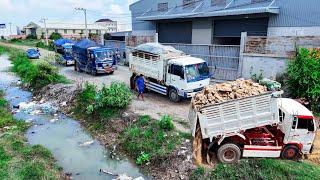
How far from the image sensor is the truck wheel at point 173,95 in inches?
623

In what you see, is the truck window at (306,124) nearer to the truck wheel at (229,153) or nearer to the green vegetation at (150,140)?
the truck wheel at (229,153)

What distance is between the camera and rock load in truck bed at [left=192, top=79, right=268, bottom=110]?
9.57m

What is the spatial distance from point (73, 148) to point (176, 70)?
6299mm

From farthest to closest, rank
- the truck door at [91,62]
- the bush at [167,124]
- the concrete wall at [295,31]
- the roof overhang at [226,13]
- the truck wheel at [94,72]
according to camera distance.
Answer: the truck wheel at [94,72] → the truck door at [91,62] → the roof overhang at [226,13] → the concrete wall at [295,31] → the bush at [167,124]

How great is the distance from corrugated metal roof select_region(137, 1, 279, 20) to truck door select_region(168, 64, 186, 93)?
910 cm

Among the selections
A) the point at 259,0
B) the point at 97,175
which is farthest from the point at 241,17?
the point at 97,175

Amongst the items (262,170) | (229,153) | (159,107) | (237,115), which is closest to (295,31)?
(159,107)

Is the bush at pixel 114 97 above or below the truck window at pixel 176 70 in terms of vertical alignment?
below

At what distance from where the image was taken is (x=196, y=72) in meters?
15.3

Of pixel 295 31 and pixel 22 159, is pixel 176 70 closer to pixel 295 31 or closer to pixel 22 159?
pixel 22 159

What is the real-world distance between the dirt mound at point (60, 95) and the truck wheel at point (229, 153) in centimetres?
1037

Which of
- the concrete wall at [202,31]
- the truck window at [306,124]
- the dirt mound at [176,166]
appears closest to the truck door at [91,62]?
the concrete wall at [202,31]

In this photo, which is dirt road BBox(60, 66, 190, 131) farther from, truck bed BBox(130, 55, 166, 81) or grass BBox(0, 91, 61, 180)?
grass BBox(0, 91, 61, 180)

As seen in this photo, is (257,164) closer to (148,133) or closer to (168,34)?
(148,133)
